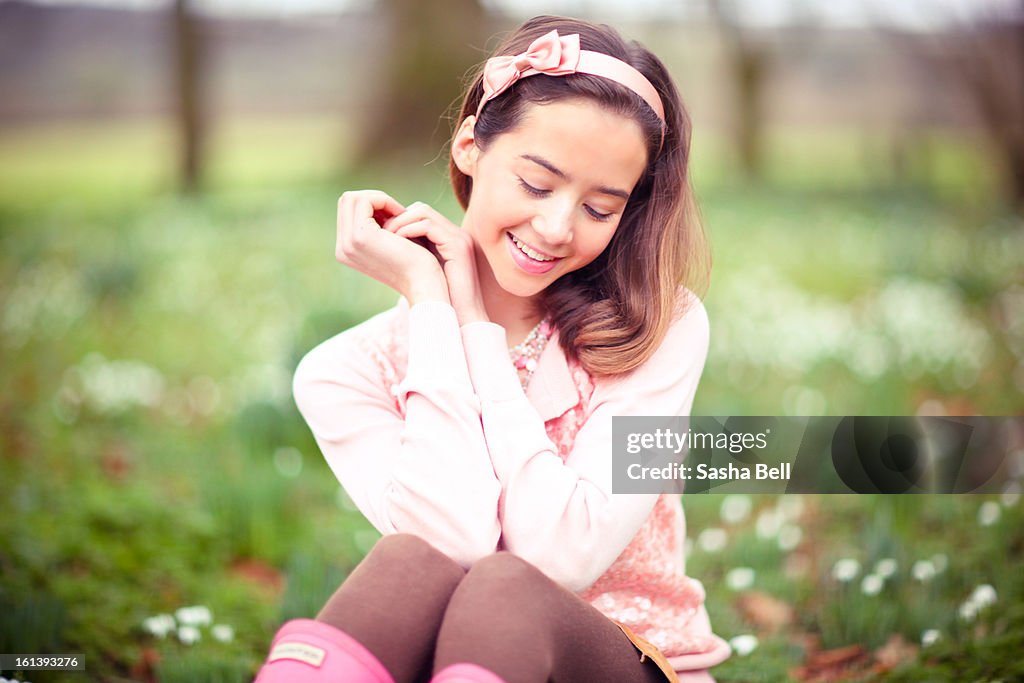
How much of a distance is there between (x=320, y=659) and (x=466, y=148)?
104 cm

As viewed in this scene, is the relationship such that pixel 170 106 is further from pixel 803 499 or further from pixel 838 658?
pixel 838 658

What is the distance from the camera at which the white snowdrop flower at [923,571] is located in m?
2.71

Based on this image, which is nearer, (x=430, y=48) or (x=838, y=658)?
(x=838, y=658)

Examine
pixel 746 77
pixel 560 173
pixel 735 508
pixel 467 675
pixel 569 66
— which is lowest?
pixel 735 508

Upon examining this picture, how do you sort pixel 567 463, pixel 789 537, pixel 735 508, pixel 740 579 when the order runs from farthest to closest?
pixel 735 508 < pixel 789 537 < pixel 740 579 < pixel 567 463

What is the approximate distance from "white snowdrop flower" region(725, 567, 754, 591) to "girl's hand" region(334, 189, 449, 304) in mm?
1641

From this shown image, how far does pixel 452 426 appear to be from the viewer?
170cm

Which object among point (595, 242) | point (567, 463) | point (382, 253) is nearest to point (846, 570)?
point (567, 463)

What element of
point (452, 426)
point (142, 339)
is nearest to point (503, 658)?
point (452, 426)

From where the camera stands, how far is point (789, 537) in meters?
3.29

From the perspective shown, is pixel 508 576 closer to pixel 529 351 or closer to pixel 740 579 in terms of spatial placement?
pixel 529 351

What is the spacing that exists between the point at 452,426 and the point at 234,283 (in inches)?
179

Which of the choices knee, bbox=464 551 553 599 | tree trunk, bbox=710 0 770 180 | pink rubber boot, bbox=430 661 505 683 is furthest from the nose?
tree trunk, bbox=710 0 770 180

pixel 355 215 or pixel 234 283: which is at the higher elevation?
pixel 355 215
